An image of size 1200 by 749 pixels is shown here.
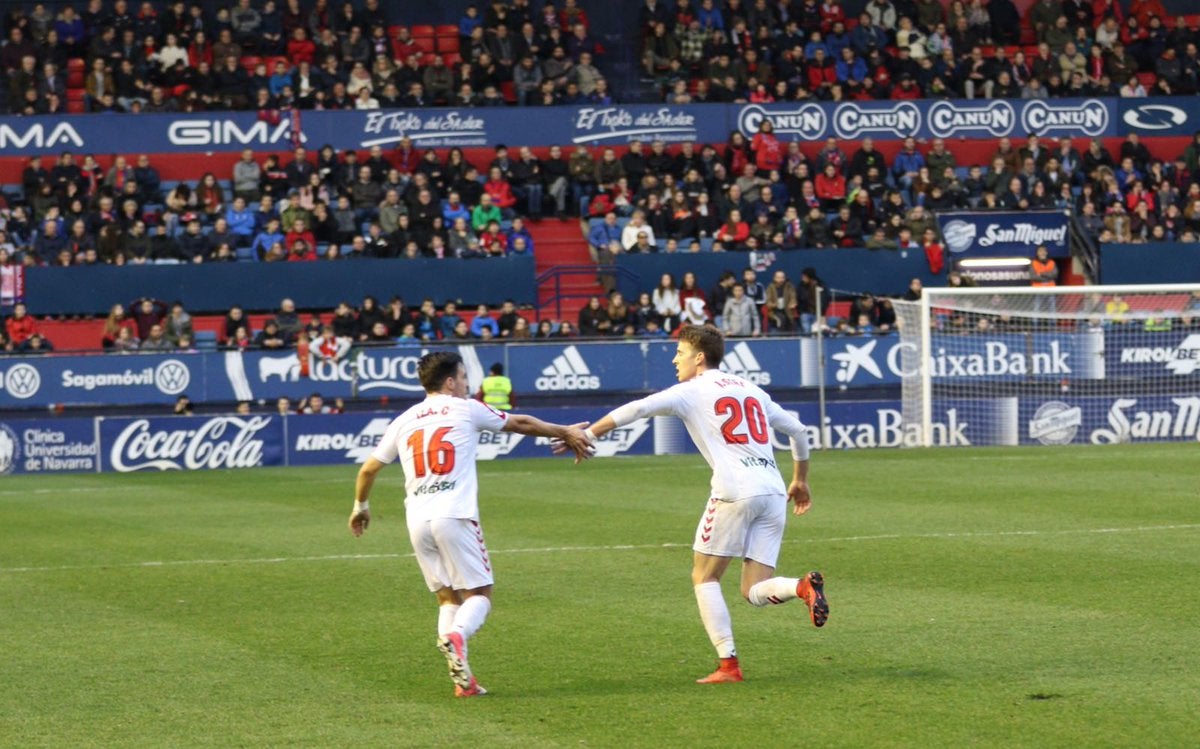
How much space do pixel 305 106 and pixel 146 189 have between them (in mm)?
3912

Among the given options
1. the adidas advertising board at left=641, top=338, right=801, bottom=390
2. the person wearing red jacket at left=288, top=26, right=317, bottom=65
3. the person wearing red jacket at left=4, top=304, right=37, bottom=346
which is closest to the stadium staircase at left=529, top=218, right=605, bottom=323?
the adidas advertising board at left=641, top=338, right=801, bottom=390

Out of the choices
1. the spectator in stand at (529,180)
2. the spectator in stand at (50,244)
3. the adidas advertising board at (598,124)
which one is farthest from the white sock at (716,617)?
the adidas advertising board at (598,124)

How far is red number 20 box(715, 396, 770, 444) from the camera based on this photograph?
27.3ft

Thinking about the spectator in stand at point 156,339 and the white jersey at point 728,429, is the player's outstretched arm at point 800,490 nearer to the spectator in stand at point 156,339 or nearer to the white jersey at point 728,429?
the white jersey at point 728,429

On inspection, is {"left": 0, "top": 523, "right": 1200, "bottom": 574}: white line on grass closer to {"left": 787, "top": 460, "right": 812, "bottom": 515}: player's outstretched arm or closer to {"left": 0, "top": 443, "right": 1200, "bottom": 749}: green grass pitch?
{"left": 0, "top": 443, "right": 1200, "bottom": 749}: green grass pitch

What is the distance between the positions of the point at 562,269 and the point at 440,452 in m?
24.2

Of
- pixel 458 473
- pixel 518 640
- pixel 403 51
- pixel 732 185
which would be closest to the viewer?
pixel 458 473

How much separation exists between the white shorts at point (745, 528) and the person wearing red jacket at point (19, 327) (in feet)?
75.2

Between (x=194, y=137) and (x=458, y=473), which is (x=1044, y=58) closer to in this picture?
(x=194, y=137)

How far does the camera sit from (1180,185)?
34.4 m

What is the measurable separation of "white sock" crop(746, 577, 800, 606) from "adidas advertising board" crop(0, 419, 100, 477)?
2086cm

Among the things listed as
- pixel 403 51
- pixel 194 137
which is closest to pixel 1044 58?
pixel 403 51

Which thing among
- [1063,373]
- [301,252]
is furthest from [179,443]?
[1063,373]

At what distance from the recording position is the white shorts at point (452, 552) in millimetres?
8117
